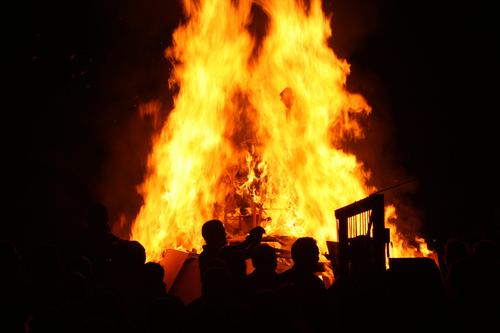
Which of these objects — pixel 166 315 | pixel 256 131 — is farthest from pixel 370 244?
pixel 256 131

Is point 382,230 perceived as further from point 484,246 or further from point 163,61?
point 163,61

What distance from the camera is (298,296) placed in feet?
13.2

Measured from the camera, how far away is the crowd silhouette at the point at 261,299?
3635 mm

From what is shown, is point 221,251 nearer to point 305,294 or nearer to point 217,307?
point 305,294

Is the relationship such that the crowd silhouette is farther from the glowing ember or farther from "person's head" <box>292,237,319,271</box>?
the glowing ember

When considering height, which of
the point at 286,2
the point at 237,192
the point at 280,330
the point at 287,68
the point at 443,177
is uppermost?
the point at 286,2

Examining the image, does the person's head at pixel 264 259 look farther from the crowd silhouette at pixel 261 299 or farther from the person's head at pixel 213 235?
the person's head at pixel 213 235

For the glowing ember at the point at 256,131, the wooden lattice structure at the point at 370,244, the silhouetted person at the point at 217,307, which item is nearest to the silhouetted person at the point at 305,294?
the silhouetted person at the point at 217,307

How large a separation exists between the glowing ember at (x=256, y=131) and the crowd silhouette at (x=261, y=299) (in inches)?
234

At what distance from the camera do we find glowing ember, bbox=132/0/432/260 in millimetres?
10719

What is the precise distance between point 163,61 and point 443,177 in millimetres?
9989

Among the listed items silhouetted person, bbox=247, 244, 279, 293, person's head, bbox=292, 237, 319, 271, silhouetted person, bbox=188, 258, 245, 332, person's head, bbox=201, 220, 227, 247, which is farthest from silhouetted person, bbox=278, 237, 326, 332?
person's head, bbox=201, 220, 227, 247

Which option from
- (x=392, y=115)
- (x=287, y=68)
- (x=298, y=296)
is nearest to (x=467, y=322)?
(x=298, y=296)

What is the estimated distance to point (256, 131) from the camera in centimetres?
1199
